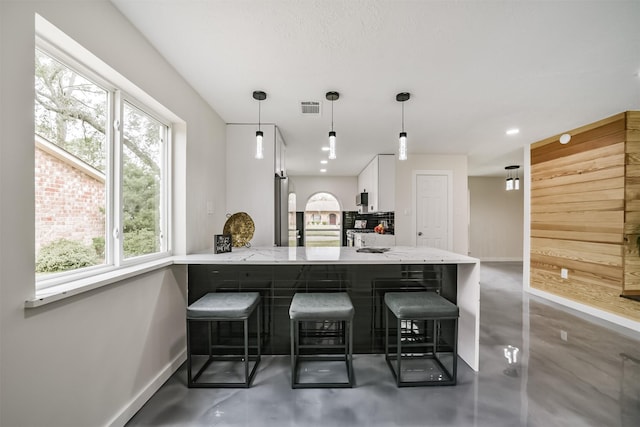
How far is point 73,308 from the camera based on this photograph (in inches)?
49.3

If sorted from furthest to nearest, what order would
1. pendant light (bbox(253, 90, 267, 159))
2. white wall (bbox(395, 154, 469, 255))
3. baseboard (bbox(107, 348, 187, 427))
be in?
white wall (bbox(395, 154, 469, 255)), pendant light (bbox(253, 90, 267, 159)), baseboard (bbox(107, 348, 187, 427))

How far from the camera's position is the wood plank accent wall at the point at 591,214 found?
3084 millimetres

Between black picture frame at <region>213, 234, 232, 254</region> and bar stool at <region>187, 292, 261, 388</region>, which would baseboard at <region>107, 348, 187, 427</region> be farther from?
black picture frame at <region>213, 234, 232, 254</region>

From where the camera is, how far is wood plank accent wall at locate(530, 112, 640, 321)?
3084 millimetres

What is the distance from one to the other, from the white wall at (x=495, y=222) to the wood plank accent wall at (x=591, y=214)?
3557 millimetres

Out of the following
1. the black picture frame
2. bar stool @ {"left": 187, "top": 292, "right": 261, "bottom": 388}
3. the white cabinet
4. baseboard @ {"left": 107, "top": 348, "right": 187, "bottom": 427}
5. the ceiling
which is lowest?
baseboard @ {"left": 107, "top": 348, "right": 187, "bottom": 427}

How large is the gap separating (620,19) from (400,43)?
129 cm

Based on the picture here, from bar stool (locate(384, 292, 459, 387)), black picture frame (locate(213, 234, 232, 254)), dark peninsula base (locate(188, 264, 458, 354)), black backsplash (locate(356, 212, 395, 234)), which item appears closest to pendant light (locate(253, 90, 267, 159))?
black picture frame (locate(213, 234, 232, 254))

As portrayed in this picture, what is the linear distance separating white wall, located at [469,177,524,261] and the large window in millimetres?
8174

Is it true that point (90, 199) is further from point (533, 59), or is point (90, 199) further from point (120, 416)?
point (533, 59)

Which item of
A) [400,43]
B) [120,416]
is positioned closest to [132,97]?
[400,43]

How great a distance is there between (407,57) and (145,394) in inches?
118

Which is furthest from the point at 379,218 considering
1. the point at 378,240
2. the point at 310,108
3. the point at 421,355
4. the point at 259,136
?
the point at 259,136

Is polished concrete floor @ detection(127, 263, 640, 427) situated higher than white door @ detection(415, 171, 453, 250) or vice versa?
white door @ detection(415, 171, 453, 250)
